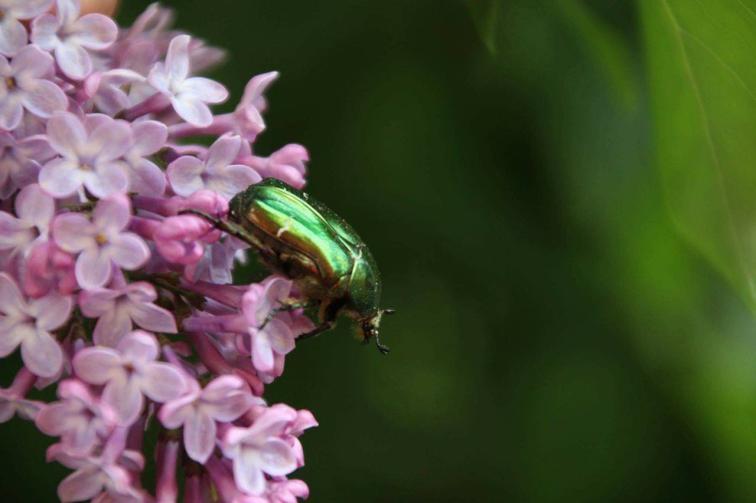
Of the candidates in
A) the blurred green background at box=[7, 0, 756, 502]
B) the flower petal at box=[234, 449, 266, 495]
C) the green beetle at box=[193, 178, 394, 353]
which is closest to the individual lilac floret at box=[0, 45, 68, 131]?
the green beetle at box=[193, 178, 394, 353]

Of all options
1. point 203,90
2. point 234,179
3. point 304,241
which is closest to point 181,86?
point 203,90

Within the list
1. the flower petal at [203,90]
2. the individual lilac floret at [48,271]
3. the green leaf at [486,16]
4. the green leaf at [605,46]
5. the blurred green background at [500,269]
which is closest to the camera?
the individual lilac floret at [48,271]

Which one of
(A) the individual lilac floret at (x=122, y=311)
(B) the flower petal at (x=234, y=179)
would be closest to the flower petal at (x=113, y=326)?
(A) the individual lilac floret at (x=122, y=311)

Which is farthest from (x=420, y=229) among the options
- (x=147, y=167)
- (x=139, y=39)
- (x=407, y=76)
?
(x=147, y=167)

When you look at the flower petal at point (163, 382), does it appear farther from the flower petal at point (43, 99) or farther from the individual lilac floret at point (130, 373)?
the flower petal at point (43, 99)

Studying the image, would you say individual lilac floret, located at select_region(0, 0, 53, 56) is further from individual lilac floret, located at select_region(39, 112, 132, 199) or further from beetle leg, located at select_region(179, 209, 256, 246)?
beetle leg, located at select_region(179, 209, 256, 246)
